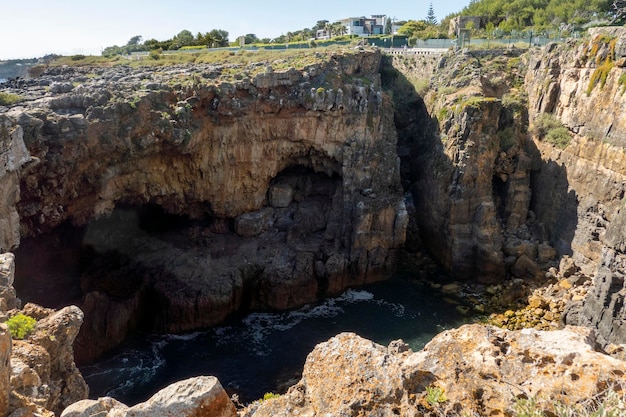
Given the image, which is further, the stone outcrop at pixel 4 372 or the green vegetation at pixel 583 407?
the stone outcrop at pixel 4 372

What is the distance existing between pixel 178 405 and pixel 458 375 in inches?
194

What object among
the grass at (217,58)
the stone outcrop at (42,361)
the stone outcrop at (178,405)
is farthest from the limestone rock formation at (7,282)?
the grass at (217,58)

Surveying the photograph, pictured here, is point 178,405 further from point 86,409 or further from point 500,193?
point 500,193

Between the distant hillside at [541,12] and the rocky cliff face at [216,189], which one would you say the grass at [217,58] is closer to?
the rocky cliff face at [216,189]

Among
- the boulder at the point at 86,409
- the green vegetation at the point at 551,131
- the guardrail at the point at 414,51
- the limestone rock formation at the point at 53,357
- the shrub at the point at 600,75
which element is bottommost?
the limestone rock formation at the point at 53,357

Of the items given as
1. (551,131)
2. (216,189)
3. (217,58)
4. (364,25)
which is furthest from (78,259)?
(364,25)

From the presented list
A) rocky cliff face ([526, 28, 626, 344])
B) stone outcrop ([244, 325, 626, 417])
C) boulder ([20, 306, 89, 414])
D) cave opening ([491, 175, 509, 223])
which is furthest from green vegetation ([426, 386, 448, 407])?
cave opening ([491, 175, 509, 223])

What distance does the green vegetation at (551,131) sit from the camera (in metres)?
32.2

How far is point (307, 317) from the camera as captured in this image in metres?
29.7

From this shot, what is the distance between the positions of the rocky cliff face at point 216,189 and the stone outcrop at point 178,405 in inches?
770

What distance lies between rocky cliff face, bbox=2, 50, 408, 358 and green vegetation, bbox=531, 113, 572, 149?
→ 1094 cm

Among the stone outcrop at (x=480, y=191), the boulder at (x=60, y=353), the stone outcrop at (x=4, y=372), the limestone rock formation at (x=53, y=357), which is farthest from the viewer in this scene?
the stone outcrop at (x=480, y=191)

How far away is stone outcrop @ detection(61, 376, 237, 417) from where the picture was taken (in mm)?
7441

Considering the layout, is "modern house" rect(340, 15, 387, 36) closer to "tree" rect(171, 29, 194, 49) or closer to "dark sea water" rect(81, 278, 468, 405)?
"tree" rect(171, 29, 194, 49)
